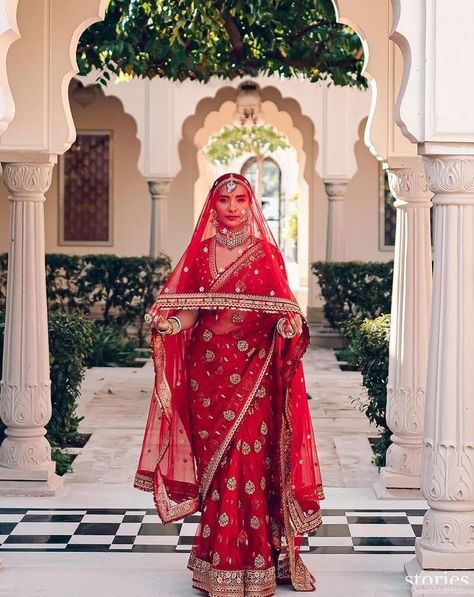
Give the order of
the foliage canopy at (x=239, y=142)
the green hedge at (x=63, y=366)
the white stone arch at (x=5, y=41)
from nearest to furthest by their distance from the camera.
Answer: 1. the white stone arch at (x=5, y=41)
2. the green hedge at (x=63, y=366)
3. the foliage canopy at (x=239, y=142)

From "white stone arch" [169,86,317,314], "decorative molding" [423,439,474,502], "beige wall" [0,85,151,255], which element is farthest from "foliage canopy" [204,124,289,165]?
"decorative molding" [423,439,474,502]

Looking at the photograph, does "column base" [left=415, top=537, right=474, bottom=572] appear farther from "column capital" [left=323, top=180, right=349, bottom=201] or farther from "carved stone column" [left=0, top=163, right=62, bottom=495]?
"column capital" [left=323, top=180, right=349, bottom=201]

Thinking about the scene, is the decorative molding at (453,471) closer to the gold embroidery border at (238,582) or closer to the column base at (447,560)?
the column base at (447,560)

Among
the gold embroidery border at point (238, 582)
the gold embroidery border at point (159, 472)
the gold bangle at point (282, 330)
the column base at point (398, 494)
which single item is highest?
the gold bangle at point (282, 330)

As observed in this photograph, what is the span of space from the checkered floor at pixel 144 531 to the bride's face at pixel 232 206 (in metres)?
1.59

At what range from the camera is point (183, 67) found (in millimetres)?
8852

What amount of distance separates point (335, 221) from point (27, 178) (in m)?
9.02

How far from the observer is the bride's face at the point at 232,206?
15.6 feet

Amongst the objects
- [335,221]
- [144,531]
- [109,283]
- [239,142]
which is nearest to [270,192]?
[239,142]

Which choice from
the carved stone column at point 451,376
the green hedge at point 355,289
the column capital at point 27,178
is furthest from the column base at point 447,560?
the green hedge at point 355,289

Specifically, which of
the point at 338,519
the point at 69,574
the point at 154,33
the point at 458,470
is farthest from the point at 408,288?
the point at 154,33

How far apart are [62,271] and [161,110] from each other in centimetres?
249

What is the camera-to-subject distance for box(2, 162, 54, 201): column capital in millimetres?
6359

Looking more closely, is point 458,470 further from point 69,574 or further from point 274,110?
point 274,110
